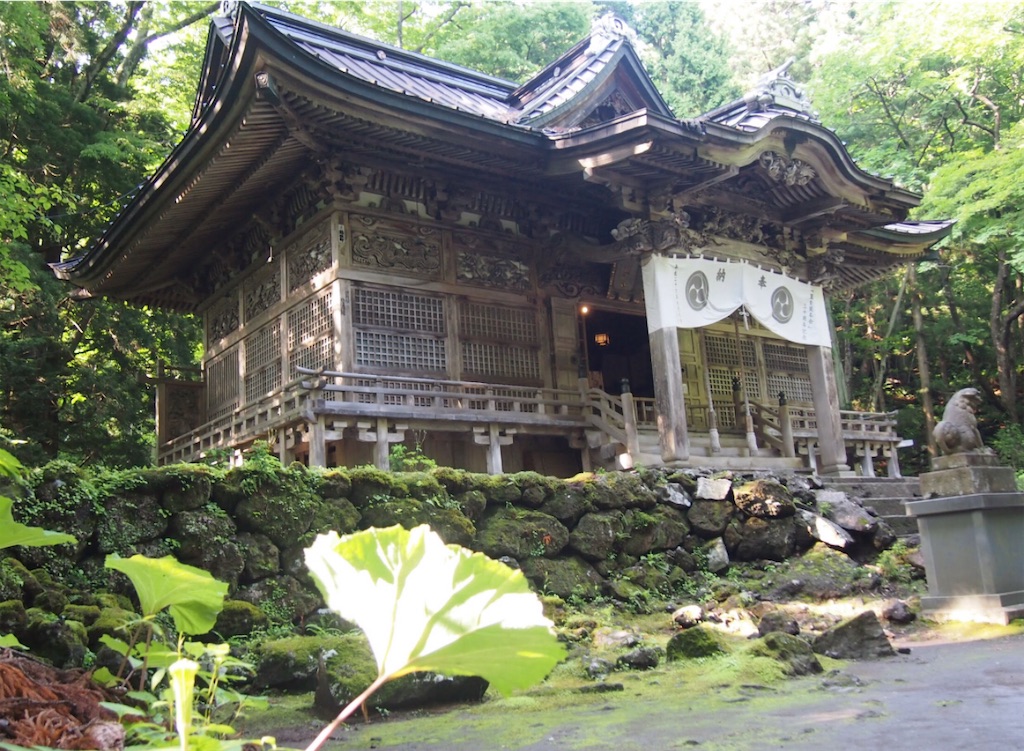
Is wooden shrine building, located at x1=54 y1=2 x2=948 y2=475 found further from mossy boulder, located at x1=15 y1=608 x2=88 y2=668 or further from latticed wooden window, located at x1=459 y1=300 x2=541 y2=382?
mossy boulder, located at x1=15 y1=608 x2=88 y2=668

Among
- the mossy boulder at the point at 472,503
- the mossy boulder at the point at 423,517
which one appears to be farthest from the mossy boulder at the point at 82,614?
the mossy boulder at the point at 472,503

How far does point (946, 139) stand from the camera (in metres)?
24.0

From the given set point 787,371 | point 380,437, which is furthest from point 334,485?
point 787,371

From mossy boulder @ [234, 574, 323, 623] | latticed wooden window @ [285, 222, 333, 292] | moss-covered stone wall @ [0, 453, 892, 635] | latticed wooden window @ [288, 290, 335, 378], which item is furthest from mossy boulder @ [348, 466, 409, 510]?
latticed wooden window @ [285, 222, 333, 292]

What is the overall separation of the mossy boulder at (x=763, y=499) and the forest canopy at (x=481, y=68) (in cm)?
1022

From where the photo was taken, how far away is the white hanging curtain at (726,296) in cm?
1234

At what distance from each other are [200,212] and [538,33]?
2128cm

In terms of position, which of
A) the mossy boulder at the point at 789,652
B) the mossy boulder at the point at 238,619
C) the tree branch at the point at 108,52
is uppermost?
the tree branch at the point at 108,52

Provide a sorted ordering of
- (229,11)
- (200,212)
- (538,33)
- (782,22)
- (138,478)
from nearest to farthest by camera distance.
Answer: (138,478), (229,11), (200,212), (538,33), (782,22)

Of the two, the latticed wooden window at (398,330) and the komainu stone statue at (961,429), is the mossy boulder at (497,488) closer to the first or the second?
the latticed wooden window at (398,330)

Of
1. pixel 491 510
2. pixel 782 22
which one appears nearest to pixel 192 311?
pixel 491 510

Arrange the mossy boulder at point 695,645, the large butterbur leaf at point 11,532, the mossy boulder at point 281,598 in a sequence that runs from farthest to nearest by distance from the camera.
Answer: the mossy boulder at point 281,598 → the mossy boulder at point 695,645 → the large butterbur leaf at point 11,532

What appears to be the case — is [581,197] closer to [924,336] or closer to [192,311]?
[192,311]

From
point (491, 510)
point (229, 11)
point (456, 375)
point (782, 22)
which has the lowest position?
point (491, 510)
